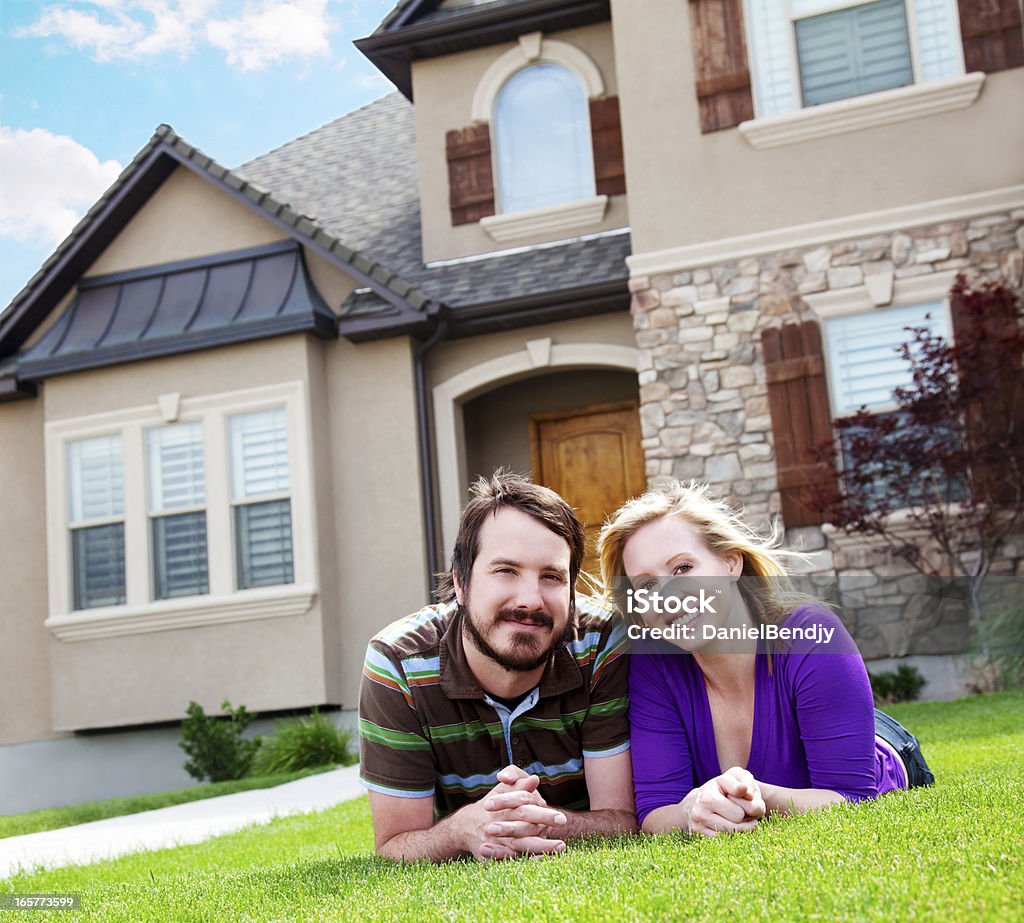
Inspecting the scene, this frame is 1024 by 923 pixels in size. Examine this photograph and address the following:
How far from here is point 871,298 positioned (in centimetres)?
938

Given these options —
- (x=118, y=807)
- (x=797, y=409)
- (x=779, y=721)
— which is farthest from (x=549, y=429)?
(x=779, y=721)

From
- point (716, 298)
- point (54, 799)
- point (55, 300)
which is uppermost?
point (55, 300)

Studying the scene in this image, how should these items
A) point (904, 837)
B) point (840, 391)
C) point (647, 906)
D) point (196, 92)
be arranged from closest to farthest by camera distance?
1. point (647, 906)
2. point (904, 837)
3. point (840, 391)
4. point (196, 92)

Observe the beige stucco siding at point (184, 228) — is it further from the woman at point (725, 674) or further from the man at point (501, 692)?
the woman at point (725, 674)

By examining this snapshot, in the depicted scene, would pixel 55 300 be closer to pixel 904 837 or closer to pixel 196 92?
pixel 196 92

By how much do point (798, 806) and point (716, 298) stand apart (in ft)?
22.9

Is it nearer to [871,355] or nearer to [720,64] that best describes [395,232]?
[720,64]

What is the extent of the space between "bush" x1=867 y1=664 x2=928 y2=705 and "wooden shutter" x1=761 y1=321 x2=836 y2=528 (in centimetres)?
127

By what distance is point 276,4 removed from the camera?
40.5 feet

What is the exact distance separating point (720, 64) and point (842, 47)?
0.99 m

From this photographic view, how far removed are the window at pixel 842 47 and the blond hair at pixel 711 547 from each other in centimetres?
713

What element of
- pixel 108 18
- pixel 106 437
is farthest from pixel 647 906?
pixel 108 18

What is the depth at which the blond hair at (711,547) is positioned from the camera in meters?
3.41

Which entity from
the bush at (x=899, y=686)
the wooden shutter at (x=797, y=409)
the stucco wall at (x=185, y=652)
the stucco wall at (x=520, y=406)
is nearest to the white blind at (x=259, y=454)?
the stucco wall at (x=185, y=652)
